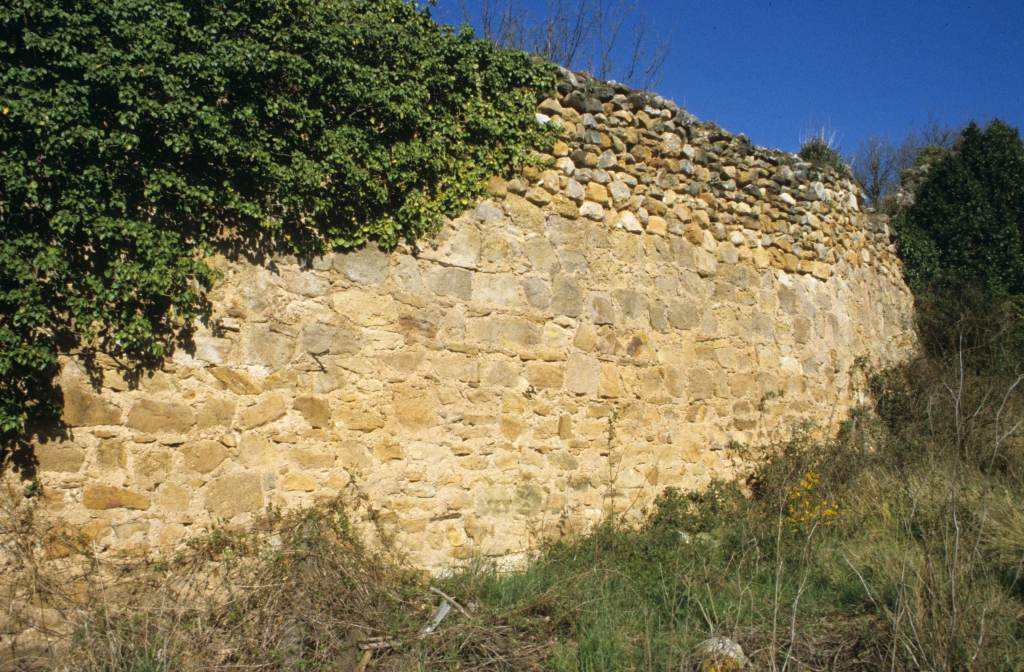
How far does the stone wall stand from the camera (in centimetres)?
389

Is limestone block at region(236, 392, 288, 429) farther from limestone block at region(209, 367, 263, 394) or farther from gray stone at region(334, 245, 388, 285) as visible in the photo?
gray stone at region(334, 245, 388, 285)

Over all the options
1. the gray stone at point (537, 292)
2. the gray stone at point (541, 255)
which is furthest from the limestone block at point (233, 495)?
the gray stone at point (541, 255)

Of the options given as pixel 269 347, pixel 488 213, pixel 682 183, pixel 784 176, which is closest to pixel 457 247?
pixel 488 213

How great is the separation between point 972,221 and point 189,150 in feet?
28.5

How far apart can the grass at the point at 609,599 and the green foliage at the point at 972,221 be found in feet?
13.2

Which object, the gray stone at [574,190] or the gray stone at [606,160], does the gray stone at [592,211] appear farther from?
the gray stone at [606,160]

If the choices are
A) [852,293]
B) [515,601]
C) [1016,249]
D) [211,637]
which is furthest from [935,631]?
[1016,249]

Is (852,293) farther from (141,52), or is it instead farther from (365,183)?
(141,52)

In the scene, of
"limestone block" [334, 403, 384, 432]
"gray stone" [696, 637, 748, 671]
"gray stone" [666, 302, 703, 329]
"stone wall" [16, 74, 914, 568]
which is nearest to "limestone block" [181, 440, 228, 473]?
"stone wall" [16, 74, 914, 568]

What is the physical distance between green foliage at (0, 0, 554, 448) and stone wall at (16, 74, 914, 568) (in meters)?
0.22

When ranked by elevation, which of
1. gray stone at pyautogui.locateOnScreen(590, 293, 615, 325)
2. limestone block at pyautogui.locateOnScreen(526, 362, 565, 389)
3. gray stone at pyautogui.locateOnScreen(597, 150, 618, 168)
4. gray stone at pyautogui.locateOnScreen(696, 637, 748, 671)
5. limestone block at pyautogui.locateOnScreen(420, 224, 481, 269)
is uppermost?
gray stone at pyautogui.locateOnScreen(597, 150, 618, 168)

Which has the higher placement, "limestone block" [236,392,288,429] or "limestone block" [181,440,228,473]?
"limestone block" [236,392,288,429]

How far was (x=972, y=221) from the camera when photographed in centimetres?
884

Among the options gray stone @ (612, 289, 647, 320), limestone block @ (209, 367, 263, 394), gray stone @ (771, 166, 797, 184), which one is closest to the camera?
limestone block @ (209, 367, 263, 394)
